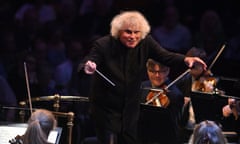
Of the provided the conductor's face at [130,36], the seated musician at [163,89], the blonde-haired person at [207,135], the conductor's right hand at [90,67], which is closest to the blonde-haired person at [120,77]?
the conductor's face at [130,36]

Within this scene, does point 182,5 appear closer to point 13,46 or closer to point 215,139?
point 13,46

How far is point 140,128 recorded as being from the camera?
628 cm

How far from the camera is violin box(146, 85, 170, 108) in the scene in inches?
251

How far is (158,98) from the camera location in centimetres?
640

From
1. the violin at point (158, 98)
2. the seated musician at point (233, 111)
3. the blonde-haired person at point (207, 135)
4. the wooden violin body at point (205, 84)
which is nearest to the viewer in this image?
the blonde-haired person at point (207, 135)

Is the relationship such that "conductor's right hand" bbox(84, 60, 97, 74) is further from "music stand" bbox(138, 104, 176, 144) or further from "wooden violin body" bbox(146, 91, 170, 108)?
"wooden violin body" bbox(146, 91, 170, 108)

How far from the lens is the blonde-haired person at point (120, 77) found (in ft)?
19.7

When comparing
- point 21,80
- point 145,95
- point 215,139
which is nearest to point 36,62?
point 21,80

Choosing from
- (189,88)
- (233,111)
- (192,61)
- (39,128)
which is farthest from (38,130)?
(189,88)

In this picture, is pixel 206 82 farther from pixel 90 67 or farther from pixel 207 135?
pixel 207 135

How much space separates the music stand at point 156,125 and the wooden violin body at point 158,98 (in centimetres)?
26

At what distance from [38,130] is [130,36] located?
4.88 ft

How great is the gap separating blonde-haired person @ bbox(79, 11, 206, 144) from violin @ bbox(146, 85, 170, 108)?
0.34m

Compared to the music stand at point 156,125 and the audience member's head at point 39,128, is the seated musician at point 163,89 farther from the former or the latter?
the audience member's head at point 39,128
